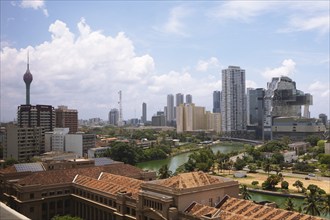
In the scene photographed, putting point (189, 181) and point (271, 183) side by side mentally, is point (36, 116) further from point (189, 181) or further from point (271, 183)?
point (189, 181)

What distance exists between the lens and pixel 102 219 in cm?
2722

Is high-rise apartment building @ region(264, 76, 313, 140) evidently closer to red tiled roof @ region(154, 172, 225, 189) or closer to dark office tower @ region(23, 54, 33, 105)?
dark office tower @ region(23, 54, 33, 105)

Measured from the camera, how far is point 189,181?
2161 cm

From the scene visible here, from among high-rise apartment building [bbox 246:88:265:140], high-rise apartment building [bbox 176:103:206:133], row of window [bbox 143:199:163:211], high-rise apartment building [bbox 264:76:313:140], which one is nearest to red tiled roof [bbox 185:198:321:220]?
row of window [bbox 143:199:163:211]

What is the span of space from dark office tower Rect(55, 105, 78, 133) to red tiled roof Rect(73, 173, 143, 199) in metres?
63.9

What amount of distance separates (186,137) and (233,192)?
334 ft

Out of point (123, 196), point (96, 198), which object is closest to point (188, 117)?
point (96, 198)

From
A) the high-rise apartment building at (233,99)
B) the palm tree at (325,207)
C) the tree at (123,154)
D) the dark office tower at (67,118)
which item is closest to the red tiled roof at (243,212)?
Answer: the palm tree at (325,207)

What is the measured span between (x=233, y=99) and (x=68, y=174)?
11021 centimetres

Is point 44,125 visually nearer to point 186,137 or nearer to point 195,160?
point 195,160

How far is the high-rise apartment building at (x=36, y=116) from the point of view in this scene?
7531 centimetres

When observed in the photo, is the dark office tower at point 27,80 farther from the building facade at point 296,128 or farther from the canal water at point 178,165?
the building facade at point 296,128

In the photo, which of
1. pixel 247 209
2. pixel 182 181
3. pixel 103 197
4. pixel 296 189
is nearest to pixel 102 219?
pixel 103 197

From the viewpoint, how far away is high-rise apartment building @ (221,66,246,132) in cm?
13512
